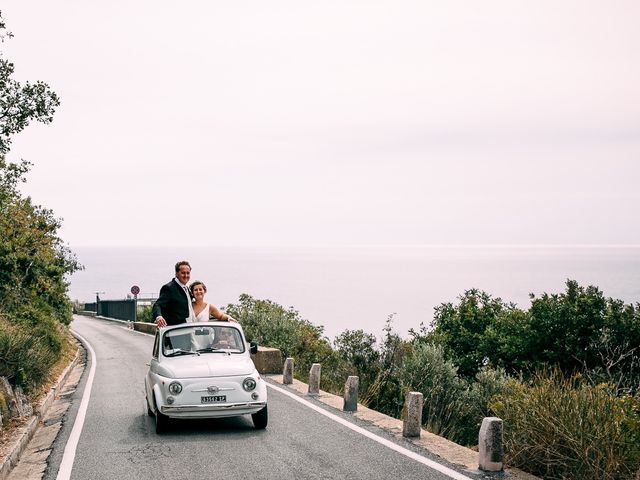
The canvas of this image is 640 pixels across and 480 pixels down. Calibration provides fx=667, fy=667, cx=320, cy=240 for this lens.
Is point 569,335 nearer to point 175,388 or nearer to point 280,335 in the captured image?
point 280,335

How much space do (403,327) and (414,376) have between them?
12473cm

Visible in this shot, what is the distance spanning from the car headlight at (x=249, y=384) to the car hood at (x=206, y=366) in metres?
0.11

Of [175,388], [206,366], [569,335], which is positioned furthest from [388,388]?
[569,335]

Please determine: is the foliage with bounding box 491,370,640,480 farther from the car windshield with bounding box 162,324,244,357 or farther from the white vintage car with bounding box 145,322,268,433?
the car windshield with bounding box 162,324,244,357

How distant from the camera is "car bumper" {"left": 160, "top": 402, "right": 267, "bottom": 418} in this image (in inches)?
359

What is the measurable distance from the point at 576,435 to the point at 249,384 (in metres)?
4.37

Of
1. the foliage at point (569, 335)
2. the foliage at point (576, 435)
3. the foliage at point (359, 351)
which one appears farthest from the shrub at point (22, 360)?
the foliage at point (569, 335)

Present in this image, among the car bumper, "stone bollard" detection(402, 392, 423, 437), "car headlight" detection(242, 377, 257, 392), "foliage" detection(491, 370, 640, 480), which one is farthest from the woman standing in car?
"foliage" detection(491, 370, 640, 480)

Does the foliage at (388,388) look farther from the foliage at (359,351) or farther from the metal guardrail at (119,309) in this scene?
the metal guardrail at (119,309)

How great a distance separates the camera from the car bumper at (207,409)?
9.12m

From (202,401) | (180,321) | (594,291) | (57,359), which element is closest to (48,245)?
(57,359)

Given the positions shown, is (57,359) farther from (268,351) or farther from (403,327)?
(403,327)

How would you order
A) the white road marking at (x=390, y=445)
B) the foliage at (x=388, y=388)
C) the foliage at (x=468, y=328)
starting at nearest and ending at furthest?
the white road marking at (x=390, y=445), the foliage at (x=388, y=388), the foliage at (x=468, y=328)

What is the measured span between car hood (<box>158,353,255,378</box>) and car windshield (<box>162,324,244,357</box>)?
15cm
